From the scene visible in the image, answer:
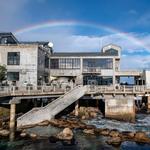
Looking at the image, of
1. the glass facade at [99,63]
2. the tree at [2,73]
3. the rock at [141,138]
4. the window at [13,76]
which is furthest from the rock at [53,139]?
the glass facade at [99,63]

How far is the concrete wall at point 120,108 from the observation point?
44.7 m

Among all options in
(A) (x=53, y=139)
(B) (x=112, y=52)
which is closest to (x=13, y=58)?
(A) (x=53, y=139)

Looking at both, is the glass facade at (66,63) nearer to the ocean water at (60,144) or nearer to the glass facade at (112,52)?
the glass facade at (112,52)

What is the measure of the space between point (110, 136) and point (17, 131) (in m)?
11.9

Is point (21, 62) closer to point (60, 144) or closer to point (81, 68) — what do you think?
point (81, 68)

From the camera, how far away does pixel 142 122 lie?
4222 cm

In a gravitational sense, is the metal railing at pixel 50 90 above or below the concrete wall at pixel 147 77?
below

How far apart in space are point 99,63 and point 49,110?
28.4 metres

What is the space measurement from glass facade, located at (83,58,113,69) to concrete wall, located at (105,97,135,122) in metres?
19.2

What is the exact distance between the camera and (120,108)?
4491 cm

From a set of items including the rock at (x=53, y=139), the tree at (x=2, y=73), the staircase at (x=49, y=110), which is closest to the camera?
the rock at (x=53, y=139)

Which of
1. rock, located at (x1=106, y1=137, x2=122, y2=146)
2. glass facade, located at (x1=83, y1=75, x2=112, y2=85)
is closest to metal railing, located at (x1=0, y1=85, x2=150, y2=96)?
rock, located at (x1=106, y1=137, x2=122, y2=146)

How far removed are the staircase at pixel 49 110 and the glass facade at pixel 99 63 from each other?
20.5 meters

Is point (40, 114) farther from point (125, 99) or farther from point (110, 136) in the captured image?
point (125, 99)
